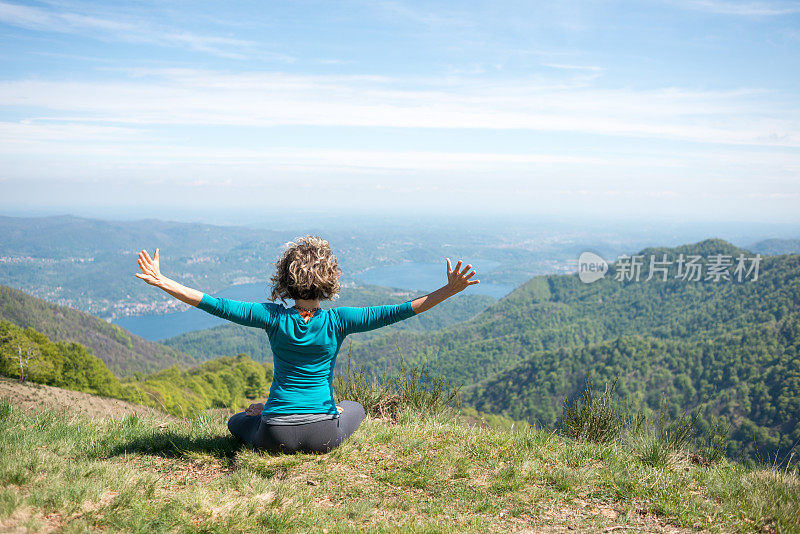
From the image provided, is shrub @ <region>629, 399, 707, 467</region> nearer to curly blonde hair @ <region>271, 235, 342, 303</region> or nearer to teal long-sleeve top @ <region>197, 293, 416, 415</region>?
teal long-sleeve top @ <region>197, 293, 416, 415</region>

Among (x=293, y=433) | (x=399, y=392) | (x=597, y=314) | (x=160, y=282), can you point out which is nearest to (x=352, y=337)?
(x=597, y=314)

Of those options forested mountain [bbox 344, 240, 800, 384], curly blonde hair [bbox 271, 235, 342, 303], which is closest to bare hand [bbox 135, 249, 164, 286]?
curly blonde hair [bbox 271, 235, 342, 303]

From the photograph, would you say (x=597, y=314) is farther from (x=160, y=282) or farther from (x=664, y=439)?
(x=160, y=282)

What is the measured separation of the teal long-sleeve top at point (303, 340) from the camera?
292 centimetres

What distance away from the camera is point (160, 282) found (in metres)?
2.79

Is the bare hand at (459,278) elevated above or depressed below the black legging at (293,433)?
above

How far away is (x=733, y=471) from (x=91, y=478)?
14.5 feet

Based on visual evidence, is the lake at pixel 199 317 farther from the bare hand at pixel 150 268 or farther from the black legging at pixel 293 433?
the bare hand at pixel 150 268

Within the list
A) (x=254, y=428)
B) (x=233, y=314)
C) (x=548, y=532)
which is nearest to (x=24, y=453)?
(x=254, y=428)

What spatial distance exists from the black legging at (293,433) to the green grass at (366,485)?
85 millimetres

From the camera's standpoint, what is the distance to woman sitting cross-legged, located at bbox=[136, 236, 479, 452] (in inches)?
115

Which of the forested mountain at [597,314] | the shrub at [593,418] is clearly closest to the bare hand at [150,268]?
the shrub at [593,418]

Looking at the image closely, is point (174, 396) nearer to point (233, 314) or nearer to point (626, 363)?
point (233, 314)

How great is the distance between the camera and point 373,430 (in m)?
3.79
